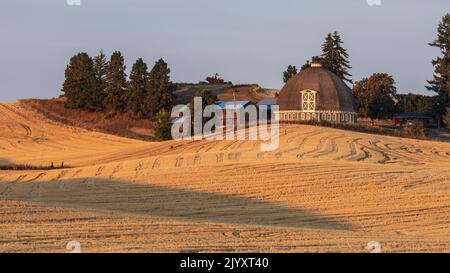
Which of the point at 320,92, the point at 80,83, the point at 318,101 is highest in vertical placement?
the point at 80,83

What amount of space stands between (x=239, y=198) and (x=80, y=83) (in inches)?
2771

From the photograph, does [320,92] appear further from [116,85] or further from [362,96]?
[116,85]

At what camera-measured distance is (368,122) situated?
10056cm

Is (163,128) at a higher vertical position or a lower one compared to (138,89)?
lower

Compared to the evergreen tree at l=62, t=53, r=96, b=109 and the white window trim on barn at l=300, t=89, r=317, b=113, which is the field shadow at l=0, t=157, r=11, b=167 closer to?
the white window trim on barn at l=300, t=89, r=317, b=113

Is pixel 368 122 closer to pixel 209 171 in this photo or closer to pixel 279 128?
pixel 279 128

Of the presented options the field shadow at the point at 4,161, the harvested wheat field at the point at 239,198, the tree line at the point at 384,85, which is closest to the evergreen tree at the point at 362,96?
the tree line at the point at 384,85

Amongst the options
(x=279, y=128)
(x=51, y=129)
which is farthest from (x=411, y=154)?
(x=51, y=129)

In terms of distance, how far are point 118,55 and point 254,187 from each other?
2785 inches

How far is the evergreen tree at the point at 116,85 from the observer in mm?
100062

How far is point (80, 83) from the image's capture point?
10262 cm

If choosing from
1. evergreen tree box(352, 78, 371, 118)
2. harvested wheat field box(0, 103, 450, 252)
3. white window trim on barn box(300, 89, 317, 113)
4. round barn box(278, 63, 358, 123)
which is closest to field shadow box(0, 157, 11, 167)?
harvested wheat field box(0, 103, 450, 252)

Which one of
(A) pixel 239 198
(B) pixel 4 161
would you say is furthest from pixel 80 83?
(A) pixel 239 198

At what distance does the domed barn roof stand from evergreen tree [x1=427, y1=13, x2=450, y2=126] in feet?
42.1
